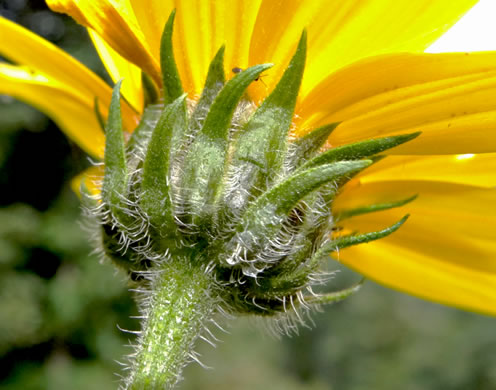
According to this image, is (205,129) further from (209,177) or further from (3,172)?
(3,172)

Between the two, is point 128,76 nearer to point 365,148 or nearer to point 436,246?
point 365,148

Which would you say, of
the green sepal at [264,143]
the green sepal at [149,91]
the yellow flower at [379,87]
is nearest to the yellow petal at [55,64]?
the yellow flower at [379,87]

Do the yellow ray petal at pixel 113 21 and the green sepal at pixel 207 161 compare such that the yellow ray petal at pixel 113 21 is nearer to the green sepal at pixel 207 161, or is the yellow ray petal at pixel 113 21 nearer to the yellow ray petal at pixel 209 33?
the yellow ray petal at pixel 209 33

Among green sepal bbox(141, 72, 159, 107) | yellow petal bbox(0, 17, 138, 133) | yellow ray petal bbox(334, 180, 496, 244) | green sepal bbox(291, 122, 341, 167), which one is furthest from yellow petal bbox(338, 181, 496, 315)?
yellow petal bbox(0, 17, 138, 133)

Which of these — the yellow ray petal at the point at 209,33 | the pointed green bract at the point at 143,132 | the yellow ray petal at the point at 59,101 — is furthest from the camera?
the yellow ray petal at the point at 59,101

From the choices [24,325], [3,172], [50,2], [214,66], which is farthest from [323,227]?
[3,172]

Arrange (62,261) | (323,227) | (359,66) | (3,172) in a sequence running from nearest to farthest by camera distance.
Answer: (359,66), (323,227), (62,261), (3,172)
